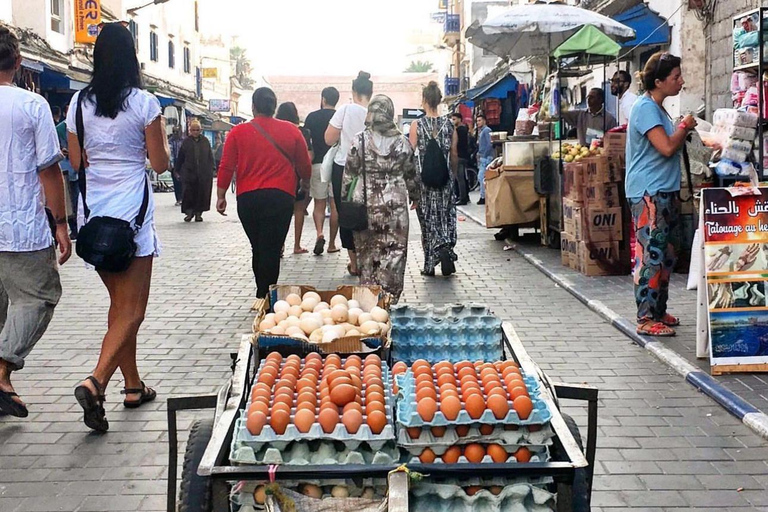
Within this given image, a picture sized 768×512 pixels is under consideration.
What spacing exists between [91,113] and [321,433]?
2884 millimetres

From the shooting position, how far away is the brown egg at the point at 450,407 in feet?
8.93

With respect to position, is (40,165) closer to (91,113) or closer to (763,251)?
(91,113)

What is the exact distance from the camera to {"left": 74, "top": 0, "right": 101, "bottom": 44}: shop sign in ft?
82.5

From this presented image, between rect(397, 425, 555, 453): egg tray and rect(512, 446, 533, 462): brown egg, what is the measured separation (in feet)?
0.09

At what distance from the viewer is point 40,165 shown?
4.92m

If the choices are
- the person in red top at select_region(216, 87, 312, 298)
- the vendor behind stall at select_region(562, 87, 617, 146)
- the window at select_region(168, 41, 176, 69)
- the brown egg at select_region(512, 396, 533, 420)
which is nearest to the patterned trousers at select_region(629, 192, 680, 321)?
the person in red top at select_region(216, 87, 312, 298)

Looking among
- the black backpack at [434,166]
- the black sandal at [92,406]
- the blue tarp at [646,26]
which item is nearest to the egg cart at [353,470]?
the black sandal at [92,406]

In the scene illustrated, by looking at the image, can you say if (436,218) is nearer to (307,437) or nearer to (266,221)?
(266,221)

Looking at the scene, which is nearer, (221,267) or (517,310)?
(517,310)

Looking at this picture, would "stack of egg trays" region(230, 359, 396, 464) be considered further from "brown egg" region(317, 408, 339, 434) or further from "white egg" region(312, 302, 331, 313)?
"white egg" region(312, 302, 331, 313)

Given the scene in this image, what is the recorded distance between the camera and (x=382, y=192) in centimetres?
757

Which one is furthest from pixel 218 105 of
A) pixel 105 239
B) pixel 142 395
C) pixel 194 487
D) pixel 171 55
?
pixel 194 487

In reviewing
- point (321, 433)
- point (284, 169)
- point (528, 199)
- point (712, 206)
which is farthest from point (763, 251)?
point (528, 199)

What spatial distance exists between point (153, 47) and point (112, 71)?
3497 centimetres
